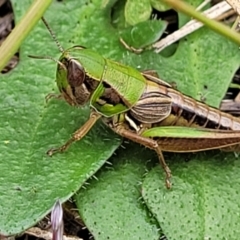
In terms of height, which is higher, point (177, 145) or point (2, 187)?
point (2, 187)

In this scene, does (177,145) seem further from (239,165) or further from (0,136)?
(0,136)

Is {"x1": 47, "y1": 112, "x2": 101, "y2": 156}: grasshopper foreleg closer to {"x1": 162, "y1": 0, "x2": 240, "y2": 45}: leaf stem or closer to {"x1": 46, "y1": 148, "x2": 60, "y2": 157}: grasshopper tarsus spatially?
{"x1": 46, "y1": 148, "x2": 60, "y2": 157}: grasshopper tarsus

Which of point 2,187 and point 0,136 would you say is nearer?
point 2,187

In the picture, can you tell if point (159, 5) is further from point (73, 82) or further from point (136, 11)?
point (73, 82)

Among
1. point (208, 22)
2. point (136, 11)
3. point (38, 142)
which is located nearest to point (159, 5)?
point (136, 11)

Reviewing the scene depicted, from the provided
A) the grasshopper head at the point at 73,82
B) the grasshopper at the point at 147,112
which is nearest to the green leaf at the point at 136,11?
the grasshopper at the point at 147,112

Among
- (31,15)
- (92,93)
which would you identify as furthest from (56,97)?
(31,15)
